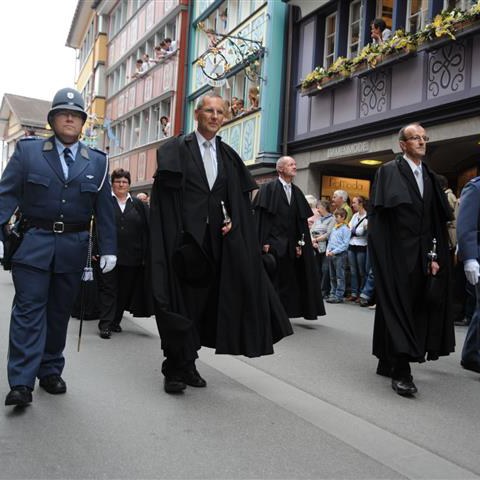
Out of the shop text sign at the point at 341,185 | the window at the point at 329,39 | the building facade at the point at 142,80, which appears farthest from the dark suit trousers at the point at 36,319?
the building facade at the point at 142,80

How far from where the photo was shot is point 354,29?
15438 millimetres

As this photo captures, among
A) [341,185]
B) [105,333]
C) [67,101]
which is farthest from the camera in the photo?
[341,185]

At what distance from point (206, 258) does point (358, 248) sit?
6.86 metres

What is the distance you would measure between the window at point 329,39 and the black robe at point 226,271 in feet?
40.4

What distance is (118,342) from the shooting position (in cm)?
714

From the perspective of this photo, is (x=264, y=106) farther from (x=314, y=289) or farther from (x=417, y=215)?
(x=417, y=215)

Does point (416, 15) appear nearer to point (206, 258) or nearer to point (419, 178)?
point (419, 178)

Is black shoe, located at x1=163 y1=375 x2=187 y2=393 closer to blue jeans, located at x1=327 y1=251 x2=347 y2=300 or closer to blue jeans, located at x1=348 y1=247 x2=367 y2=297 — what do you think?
blue jeans, located at x1=348 y1=247 x2=367 y2=297

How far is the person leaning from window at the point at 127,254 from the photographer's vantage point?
7922 millimetres

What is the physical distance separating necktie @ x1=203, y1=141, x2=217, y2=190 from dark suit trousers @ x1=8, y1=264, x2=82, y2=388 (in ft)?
3.71

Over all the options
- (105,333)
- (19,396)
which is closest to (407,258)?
(19,396)

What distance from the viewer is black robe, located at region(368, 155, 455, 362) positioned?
5.21 meters

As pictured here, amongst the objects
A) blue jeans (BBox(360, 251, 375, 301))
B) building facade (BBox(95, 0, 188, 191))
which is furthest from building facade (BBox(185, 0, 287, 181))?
blue jeans (BBox(360, 251, 375, 301))

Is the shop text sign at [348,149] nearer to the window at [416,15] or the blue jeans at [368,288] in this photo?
the window at [416,15]
